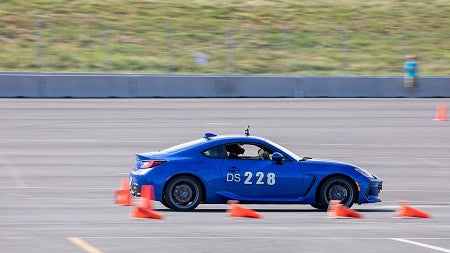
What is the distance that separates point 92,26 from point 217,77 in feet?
29.2

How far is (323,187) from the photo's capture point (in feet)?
53.4

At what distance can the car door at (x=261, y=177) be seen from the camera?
1608 cm

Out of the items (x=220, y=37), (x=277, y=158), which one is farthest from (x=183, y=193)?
(x=220, y=37)

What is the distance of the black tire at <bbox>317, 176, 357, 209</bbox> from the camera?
16.3 meters

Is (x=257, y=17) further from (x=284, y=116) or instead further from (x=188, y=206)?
(x=188, y=206)

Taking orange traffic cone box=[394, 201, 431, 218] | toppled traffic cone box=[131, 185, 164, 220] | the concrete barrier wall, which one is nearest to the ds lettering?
toppled traffic cone box=[131, 185, 164, 220]

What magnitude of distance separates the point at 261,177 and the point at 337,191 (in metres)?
1.21

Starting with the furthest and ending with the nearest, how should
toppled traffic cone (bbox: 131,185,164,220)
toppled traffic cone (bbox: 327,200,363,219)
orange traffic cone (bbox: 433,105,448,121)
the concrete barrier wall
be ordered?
the concrete barrier wall, orange traffic cone (bbox: 433,105,448,121), toppled traffic cone (bbox: 327,200,363,219), toppled traffic cone (bbox: 131,185,164,220)

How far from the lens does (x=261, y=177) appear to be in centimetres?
1614

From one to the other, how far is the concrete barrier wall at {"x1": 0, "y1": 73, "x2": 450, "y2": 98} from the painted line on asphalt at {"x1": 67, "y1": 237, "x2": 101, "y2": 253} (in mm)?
22118

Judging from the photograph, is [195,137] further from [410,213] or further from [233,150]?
[410,213]

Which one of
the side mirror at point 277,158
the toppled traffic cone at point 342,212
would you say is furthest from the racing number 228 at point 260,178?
the toppled traffic cone at point 342,212

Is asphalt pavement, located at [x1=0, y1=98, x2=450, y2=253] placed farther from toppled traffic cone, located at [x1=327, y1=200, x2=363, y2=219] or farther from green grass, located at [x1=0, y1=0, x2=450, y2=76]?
green grass, located at [x1=0, y1=0, x2=450, y2=76]

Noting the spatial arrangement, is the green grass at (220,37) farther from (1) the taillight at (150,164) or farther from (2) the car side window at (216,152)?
(1) the taillight at (150,164)
